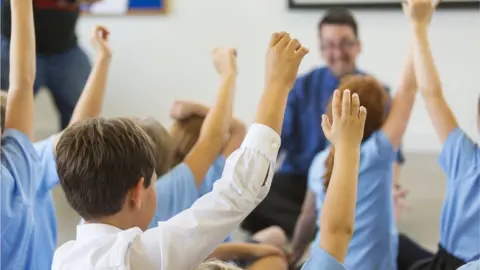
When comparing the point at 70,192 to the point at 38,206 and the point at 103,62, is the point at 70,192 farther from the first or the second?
the point at 103,62

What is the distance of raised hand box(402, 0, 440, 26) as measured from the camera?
1.39m

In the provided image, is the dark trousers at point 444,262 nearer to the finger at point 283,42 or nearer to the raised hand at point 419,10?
the raised hand at point 419,10

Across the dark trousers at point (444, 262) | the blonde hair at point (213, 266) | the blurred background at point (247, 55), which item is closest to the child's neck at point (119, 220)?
the blonde hair at point (213, 266)

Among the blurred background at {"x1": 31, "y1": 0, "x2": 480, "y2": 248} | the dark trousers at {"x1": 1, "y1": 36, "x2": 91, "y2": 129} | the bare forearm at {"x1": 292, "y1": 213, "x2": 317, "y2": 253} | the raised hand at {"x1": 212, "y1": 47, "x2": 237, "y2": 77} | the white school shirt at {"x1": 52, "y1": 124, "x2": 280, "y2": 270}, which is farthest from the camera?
the blurred background at {"x1": 31, "y1": 0, "x2": 480, "y2": 248}

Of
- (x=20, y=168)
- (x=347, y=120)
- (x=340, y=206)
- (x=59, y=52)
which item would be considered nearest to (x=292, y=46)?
(x=347, y=120)

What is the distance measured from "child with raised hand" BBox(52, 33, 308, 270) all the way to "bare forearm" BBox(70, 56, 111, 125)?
22.8 inches

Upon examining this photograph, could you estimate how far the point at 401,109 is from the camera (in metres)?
1.53

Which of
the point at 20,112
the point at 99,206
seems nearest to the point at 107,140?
the point at 99,206

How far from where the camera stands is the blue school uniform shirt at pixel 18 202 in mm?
1140

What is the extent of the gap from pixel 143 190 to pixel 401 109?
2.68ft

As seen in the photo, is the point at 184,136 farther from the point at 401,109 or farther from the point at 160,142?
the point at 401,109

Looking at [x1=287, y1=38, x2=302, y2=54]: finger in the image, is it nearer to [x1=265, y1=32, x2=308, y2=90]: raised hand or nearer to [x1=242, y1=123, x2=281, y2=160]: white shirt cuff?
[x1=265, y1=32, x2=308, y2=90]: raised hand

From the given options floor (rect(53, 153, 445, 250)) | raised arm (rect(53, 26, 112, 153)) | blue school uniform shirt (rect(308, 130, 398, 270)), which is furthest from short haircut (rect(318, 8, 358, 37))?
raised arm (rect(53, 26, 112, 153))

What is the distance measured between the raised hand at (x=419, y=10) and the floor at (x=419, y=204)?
1.15 meters
